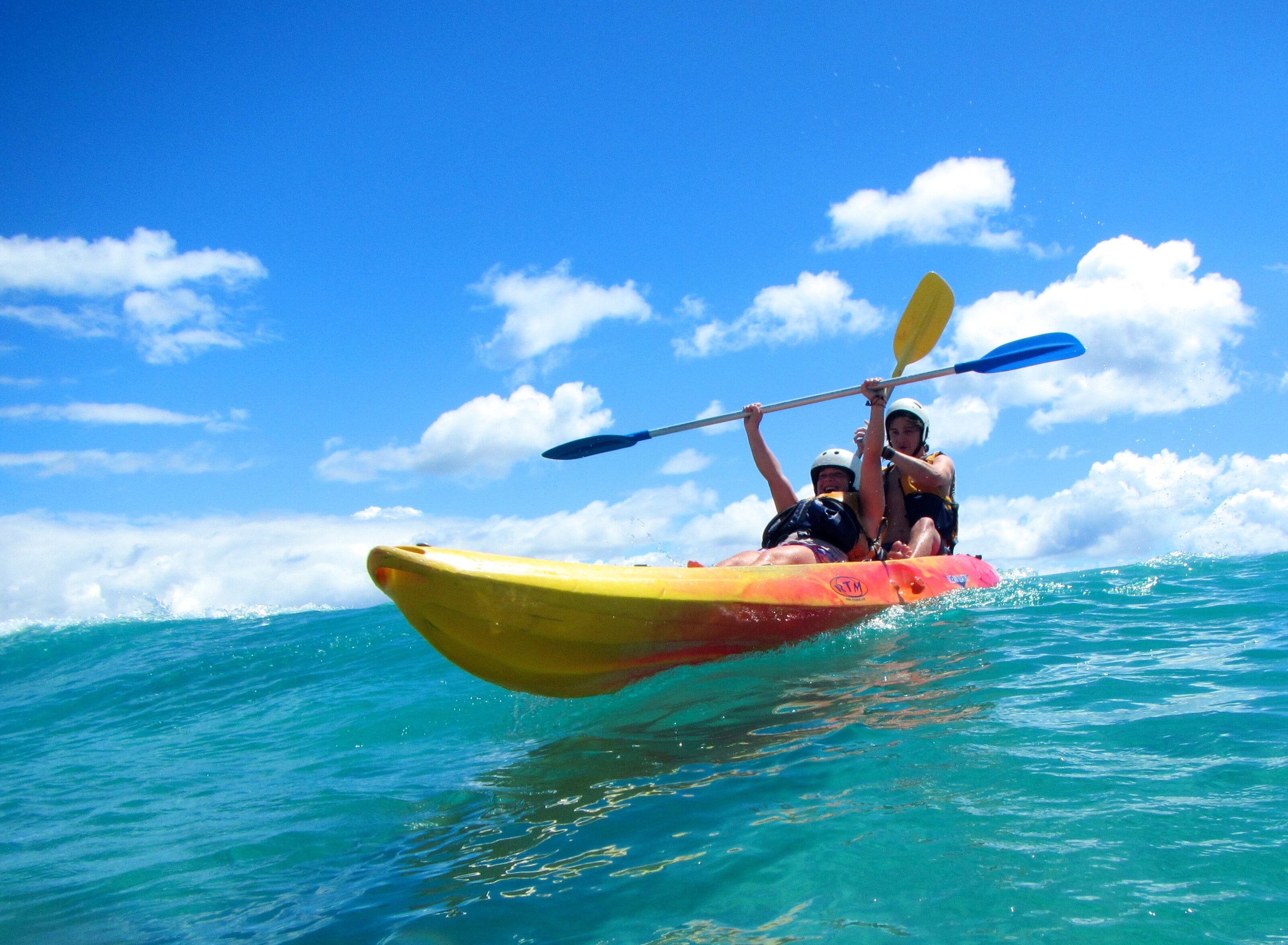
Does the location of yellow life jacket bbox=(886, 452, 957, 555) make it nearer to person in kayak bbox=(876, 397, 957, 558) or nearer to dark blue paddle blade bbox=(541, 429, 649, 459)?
person in kayak bbox=(876, 397, 957, 558)

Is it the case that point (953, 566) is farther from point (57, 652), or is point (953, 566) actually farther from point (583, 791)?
point (57, 652)

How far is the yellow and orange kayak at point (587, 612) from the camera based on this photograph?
3590 millimetres

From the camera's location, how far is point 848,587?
5.04 m

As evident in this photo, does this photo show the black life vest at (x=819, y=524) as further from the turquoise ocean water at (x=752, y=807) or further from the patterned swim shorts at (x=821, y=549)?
the turquoise ocean water at (x=752, y=807)

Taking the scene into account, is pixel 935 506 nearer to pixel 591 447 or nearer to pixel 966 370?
pixel 966 370

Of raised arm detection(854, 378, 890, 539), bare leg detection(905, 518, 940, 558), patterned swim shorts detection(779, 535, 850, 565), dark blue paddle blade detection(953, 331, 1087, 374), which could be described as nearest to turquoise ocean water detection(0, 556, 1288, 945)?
patterned swim shorts detection(779, 535, 850, 565)

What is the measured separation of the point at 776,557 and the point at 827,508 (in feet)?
2.77

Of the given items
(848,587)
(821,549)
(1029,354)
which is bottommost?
(848,587)

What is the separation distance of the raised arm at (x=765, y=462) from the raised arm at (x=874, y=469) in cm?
68

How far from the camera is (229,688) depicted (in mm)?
7824

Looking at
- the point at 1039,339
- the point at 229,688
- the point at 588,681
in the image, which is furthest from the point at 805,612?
the point at 229,688

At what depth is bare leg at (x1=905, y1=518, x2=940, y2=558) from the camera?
641cm

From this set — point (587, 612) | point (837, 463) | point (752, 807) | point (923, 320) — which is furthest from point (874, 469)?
point (752, 807)

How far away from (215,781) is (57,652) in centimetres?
816
